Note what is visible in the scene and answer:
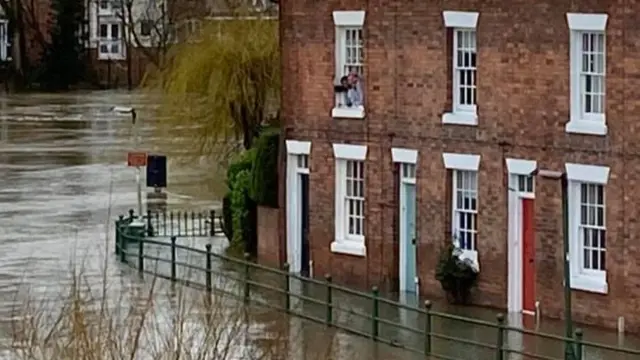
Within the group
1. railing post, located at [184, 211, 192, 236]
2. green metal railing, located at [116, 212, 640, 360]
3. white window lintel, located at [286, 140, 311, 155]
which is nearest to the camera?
green metal railing, located at [116, 212, 640, 360]

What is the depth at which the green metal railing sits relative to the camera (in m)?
31.7

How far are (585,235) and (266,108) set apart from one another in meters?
22.7

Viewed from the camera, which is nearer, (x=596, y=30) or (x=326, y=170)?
(x=596, y=30)

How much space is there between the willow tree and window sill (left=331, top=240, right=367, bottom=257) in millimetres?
14542

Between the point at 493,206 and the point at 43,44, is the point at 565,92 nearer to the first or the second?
the point at 493,206

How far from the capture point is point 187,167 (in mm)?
67188

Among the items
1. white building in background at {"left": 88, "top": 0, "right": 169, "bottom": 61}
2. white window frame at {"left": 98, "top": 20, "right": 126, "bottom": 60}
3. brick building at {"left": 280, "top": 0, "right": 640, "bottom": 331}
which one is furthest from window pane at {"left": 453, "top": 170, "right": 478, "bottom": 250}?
white window frame at {"left": 98, "top": 20, "right": 126, "bottom": 60}

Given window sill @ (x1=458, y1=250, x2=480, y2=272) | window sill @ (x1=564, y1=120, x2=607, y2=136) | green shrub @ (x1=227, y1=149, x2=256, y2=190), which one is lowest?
window sill @ (x1=458, y1=250, x2=480, y2=272)

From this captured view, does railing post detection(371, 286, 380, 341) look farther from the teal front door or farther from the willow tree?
the willow tree

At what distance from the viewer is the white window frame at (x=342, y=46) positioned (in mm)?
40656

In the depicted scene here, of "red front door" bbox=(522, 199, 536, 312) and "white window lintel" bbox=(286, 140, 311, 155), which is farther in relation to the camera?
"white window lintel" bbox=(286, 140, 311, 155)

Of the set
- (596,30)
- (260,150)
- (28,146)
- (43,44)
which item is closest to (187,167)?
(28,146)

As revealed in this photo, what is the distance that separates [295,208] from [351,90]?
3.14 meters

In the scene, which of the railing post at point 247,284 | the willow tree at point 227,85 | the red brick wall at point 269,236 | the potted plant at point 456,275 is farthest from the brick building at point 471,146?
the willow tree at point 227,85
